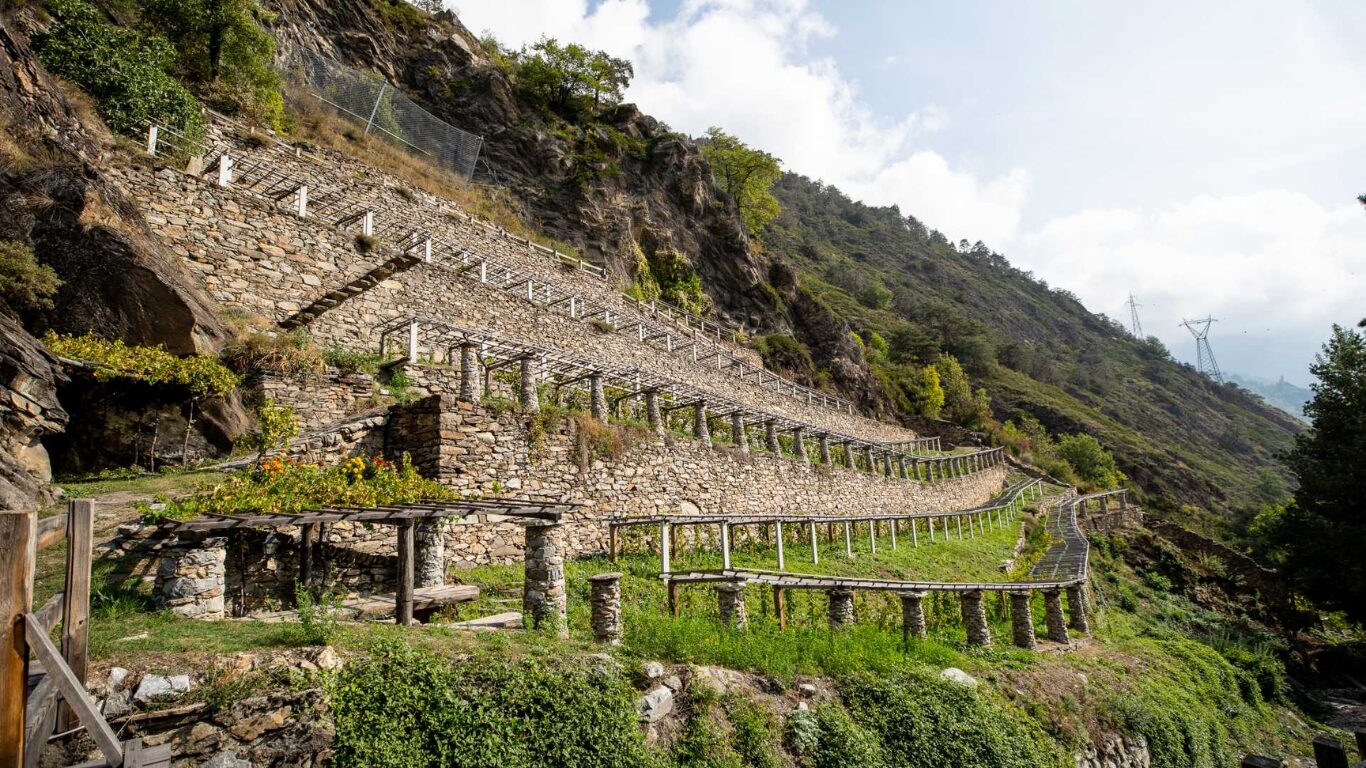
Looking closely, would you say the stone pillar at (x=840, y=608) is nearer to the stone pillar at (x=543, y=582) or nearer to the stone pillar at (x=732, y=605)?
the stone pillar at (x=732, y=605)

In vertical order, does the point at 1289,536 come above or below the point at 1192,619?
above

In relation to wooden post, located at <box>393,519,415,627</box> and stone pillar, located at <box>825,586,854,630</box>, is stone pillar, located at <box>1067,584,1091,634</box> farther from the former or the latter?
wooden post, located at <box>393,519,415,627</box>

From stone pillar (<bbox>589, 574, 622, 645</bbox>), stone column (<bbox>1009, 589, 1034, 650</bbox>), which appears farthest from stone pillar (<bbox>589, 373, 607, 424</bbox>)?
stone column (<bbox>1009, 589, 1034, 650</bbox>)

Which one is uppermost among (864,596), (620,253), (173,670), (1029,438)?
(620,253)

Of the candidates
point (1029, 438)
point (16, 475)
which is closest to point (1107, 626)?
point (16, 475)

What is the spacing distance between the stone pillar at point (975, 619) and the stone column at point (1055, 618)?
271 cm

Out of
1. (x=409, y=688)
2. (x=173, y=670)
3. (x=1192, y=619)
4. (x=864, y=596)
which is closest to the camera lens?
(x=173, y=670)

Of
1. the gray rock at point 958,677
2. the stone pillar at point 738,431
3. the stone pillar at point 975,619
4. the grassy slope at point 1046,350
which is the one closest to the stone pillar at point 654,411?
the stone pillar at point 738,431

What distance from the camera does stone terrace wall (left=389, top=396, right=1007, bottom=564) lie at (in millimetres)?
11008

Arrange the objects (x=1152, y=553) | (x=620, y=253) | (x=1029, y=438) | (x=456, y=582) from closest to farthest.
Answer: (x=456, y=582)
(x=1152, y=553)
(x=620, y=253)
(x=1029, y=438)

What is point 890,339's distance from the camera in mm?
68125

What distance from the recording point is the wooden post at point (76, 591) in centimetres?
335

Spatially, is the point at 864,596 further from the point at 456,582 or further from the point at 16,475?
the point at 16,475

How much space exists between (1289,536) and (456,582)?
2951cm
